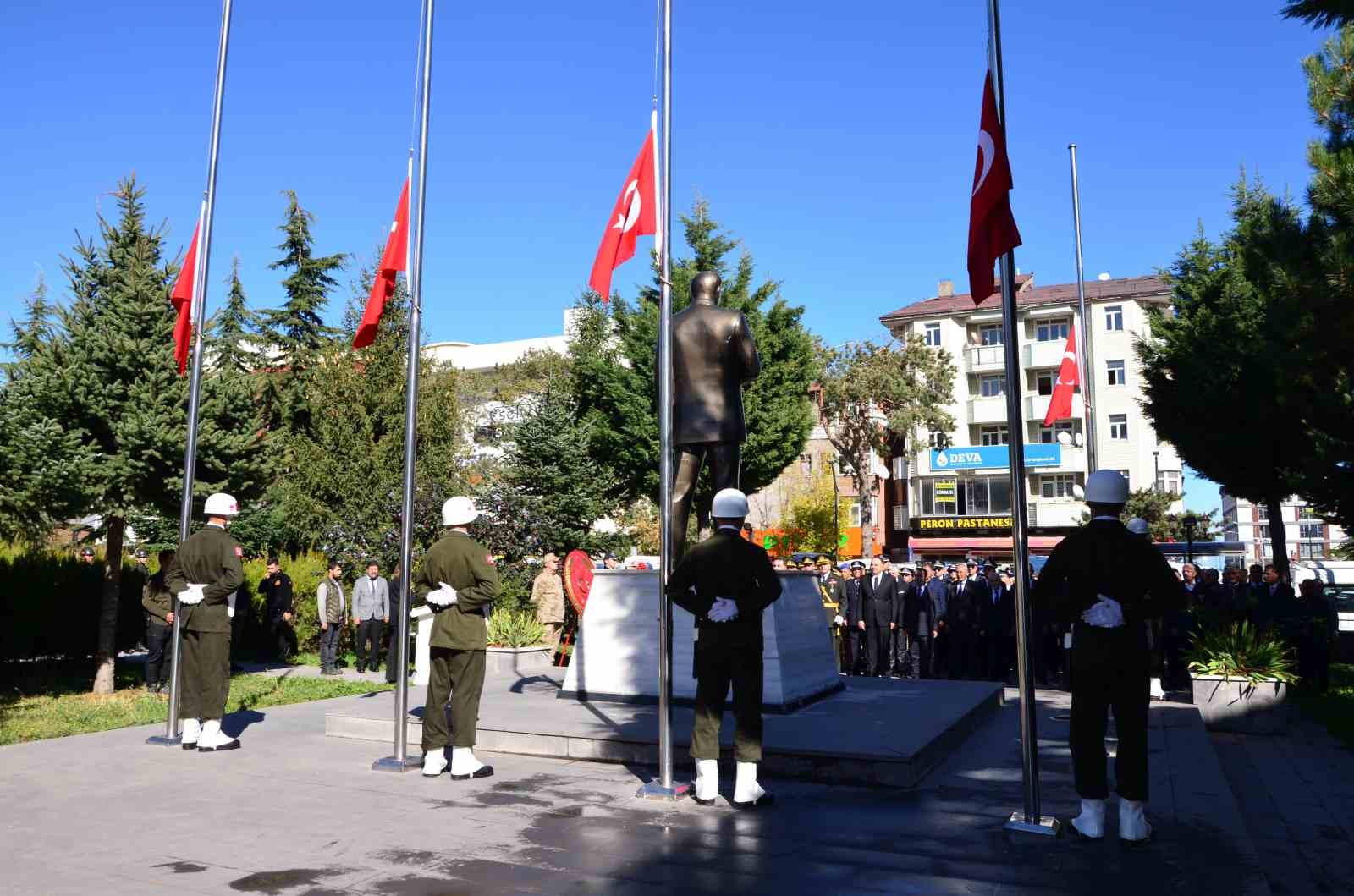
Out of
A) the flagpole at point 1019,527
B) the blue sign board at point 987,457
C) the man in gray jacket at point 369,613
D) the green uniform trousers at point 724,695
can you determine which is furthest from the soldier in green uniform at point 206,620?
the blue sign board at point 987,457

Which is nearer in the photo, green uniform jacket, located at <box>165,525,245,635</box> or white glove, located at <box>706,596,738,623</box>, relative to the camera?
white glove, located at <box>706,596,738,623</box>

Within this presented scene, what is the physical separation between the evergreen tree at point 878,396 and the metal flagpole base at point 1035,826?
40.4m

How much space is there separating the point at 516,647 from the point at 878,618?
20.1 ft

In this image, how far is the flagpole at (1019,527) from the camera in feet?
20.6

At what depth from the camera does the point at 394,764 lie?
8531 mm

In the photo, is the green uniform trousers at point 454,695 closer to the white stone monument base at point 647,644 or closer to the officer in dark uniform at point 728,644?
the officer in dark uniform at point 728,644

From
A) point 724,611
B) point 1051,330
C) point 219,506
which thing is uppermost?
point 1051,330

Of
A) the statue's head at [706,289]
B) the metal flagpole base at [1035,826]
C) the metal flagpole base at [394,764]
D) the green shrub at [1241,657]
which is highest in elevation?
the statue's head at [706,289]

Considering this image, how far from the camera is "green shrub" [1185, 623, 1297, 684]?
12000 millimetres

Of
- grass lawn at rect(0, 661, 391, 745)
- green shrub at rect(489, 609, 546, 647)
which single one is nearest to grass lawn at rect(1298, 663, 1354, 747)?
green shrub at rect(489, 609, 546, 647)

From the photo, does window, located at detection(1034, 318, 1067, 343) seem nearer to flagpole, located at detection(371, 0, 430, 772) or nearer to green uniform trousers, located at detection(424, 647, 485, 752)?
flagpole, located at detection(371, 0, 430, 772)

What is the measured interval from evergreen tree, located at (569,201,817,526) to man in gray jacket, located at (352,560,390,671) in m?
14.2

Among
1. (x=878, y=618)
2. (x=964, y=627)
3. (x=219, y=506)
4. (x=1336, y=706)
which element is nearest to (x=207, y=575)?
(x=219, y=506)

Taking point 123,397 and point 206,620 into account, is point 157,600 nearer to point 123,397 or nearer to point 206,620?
point 123,397
